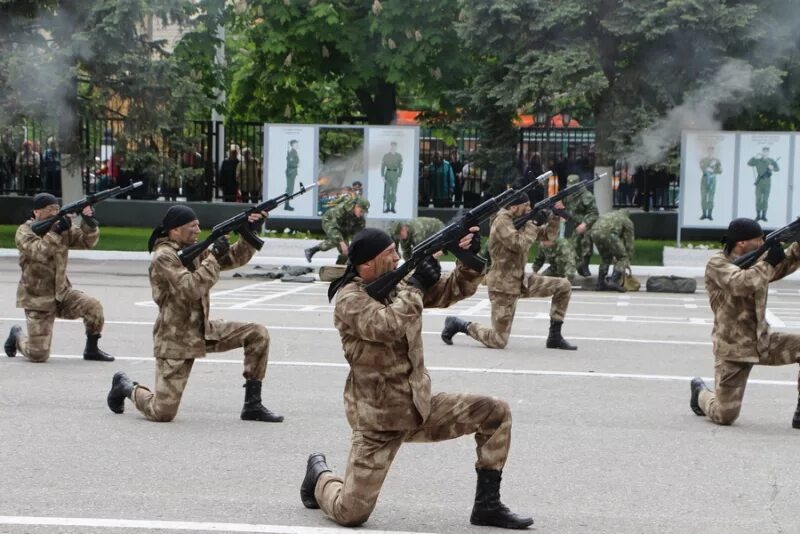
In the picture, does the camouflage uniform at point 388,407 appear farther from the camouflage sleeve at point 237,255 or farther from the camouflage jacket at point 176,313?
the camouflage sleeve at point 237,255

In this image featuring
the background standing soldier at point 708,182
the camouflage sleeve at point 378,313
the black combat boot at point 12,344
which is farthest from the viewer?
the background standing soldier at point 708,182

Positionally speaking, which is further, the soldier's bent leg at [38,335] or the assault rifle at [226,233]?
the soldier's bent leg at [38,335]

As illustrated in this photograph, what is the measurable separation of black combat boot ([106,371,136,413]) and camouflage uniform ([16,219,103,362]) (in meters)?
2.67

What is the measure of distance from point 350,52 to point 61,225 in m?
18.2

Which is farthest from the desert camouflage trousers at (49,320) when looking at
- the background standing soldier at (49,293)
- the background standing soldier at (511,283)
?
the background standing soldier at (511,283)

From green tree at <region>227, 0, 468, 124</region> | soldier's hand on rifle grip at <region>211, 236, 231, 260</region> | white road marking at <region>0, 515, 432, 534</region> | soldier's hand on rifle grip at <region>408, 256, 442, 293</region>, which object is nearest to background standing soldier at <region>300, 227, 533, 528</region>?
soldier's hand on rifle grip at <region>408, 256, 442, 293</region>

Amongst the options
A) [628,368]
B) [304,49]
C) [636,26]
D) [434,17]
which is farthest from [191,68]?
[628,368]

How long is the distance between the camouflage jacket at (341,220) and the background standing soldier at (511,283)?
22.9ft

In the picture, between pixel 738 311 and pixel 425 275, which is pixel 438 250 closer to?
pixel 425 275

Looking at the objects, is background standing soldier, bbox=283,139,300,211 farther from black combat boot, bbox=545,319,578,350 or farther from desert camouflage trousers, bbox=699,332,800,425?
desert camouflage trousers, bbox=699,332,800,425

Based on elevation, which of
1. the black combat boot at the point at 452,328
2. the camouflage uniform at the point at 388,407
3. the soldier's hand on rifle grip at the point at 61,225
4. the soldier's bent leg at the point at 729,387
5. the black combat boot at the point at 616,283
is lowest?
the black combat boot at the point at 616,283

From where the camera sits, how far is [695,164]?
25578mm

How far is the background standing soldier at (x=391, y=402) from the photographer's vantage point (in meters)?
7.02

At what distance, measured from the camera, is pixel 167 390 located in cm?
1005
